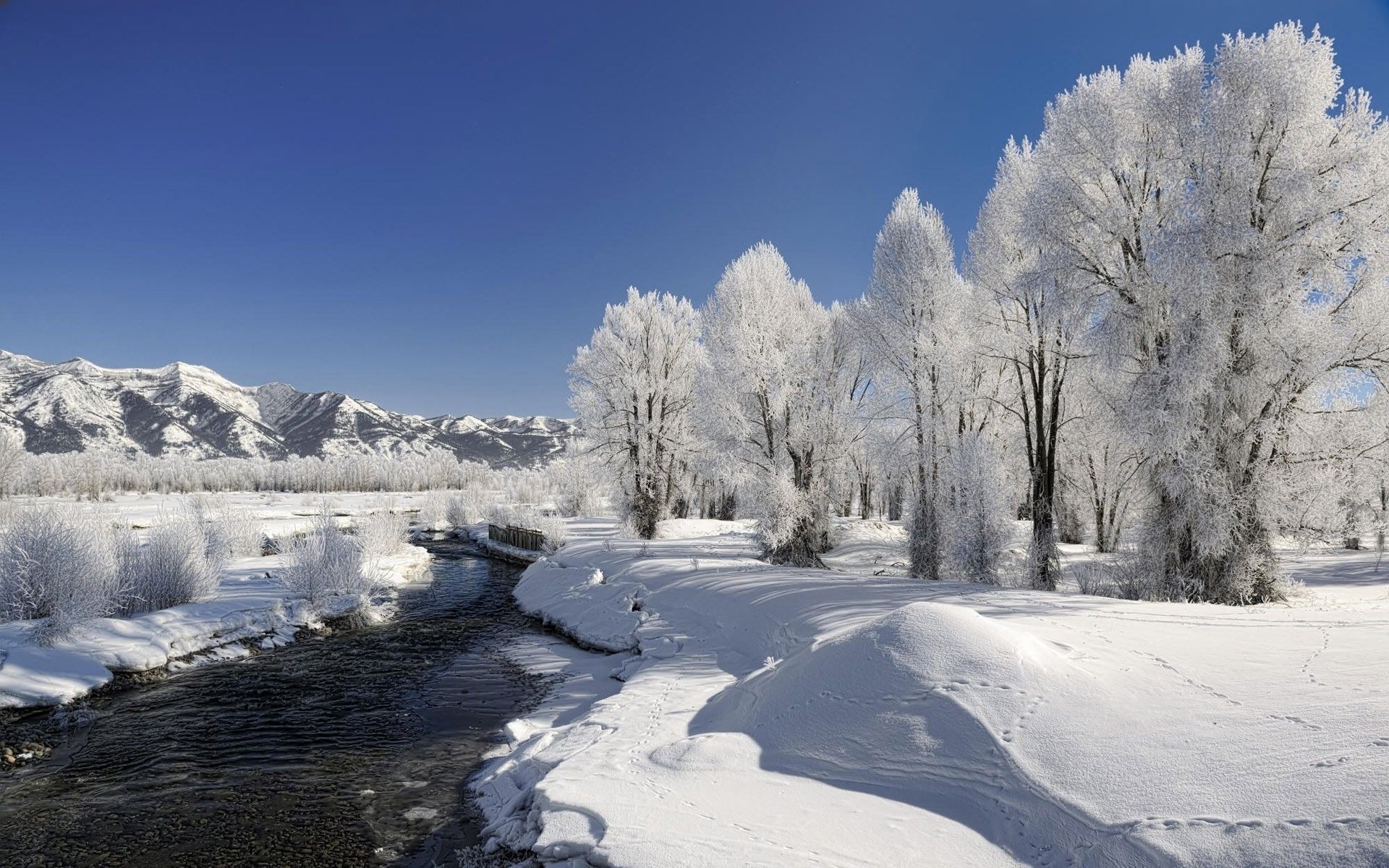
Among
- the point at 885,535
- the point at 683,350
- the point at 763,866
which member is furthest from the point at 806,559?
the point at 763,866

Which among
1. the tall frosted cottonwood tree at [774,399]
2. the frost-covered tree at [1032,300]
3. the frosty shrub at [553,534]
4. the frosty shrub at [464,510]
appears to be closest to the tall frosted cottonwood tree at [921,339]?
the frost-covered tree at [1032,300]

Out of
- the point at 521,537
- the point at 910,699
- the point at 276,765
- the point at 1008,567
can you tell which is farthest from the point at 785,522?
the point at 521,537

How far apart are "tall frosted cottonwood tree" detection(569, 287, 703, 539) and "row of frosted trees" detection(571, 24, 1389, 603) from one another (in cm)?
854

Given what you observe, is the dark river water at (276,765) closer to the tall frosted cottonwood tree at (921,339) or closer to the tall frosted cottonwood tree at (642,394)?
the tall frosted cottonwood tree at (921,339)

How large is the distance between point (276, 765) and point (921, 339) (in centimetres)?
1656

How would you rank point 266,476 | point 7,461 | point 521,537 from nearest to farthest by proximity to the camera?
point 521,537 < point 7,461 < point 266,476

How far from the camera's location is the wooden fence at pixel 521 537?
30.9 m

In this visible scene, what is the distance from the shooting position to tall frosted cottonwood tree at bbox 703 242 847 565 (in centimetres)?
1908

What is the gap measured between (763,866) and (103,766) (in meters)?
9.61

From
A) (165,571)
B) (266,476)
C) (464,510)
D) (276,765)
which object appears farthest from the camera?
(266,476)

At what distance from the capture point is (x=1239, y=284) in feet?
38.9

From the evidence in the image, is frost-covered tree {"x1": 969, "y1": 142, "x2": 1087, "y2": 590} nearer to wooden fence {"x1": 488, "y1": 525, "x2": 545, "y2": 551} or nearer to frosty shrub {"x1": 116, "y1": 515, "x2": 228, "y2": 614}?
wooden fence {"x1": 488, "y1": 525, "x2": 545, "y2": 551}

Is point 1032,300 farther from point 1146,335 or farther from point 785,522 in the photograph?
point 785,522

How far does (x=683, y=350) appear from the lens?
2897 centimetres
